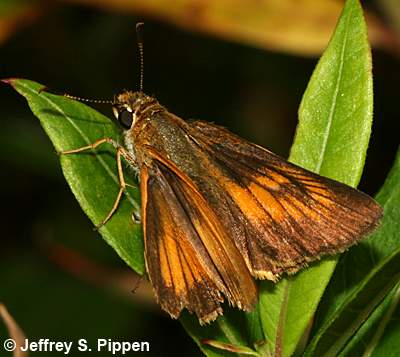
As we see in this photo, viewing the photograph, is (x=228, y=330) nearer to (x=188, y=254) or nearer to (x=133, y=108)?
(x=188, y=254)

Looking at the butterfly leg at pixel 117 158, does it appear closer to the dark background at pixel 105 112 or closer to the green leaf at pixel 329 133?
the green leaf at pixel 329 133

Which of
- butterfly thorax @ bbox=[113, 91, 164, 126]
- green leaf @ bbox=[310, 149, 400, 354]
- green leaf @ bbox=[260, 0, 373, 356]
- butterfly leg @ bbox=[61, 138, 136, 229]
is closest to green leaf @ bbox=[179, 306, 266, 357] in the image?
green leaf @ bbox=[260, 0, 373, 356]

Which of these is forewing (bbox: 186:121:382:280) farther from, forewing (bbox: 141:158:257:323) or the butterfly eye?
the butterfly eye

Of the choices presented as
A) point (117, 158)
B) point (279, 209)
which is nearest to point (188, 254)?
point (279, 209)

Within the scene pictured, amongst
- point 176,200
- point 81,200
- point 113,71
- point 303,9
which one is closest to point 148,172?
point 176,200

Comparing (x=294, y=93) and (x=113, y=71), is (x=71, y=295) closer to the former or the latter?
(x=113, y=71)
